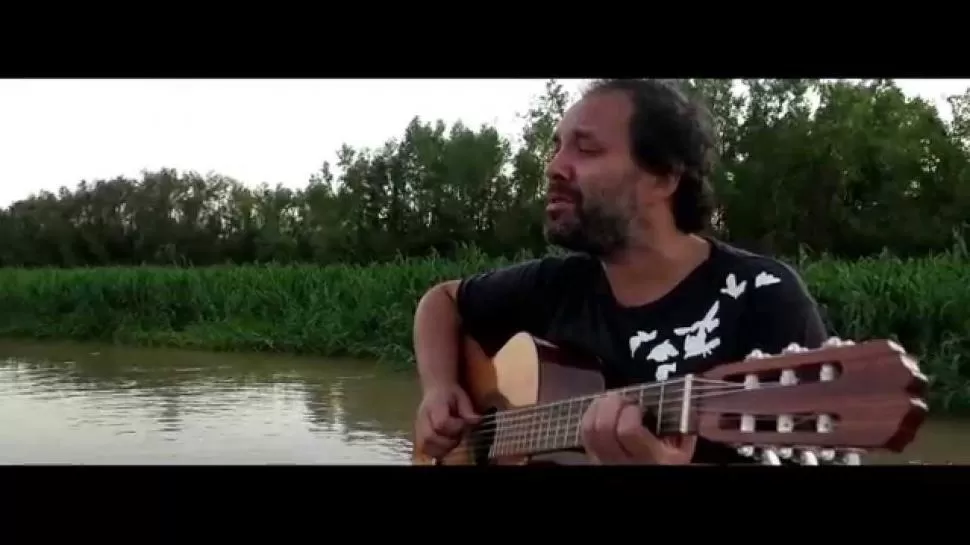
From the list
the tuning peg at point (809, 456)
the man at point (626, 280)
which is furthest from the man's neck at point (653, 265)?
the tuning peg at point (809, 456)

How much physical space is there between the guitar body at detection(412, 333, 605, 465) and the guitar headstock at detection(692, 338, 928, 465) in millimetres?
522

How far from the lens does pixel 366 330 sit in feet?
9.66

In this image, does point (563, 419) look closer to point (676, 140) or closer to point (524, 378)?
point (524, 378)

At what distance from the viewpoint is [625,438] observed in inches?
85.5

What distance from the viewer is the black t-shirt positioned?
7.47 feet

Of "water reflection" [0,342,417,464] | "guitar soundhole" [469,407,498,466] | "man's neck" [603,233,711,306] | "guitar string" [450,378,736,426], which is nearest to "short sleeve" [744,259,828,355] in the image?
"man's neck" [603,233,711,306]

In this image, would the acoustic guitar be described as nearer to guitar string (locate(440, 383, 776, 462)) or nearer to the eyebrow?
guitar string (locate(440, 383, 776, 462))

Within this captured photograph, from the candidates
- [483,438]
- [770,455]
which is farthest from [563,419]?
[770,455]

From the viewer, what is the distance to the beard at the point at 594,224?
2.51 meters

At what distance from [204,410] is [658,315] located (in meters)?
1.21
